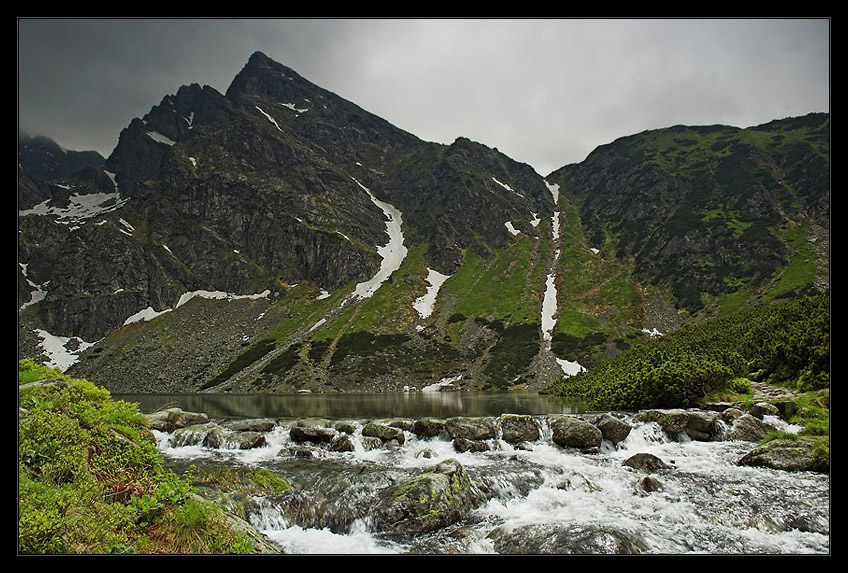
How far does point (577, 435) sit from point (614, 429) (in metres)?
2.49

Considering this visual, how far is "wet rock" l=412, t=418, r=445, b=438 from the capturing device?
30828 millimetres

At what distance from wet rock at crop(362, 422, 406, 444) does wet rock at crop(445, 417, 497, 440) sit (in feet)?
11.0

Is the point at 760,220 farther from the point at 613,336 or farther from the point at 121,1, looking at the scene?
the point at 121,1

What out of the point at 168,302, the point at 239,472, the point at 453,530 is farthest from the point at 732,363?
the point at 168,302

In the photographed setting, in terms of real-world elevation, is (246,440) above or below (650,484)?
above

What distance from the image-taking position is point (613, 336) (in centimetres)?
12156

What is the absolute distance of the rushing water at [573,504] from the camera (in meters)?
13.1

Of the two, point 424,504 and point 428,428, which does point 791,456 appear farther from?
point 428,428

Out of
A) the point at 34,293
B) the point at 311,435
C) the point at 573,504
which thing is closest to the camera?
the point at 573,504

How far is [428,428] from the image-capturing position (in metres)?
31.0

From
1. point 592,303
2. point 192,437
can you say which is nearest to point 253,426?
point 192,437

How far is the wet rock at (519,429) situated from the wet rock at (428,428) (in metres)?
4.49

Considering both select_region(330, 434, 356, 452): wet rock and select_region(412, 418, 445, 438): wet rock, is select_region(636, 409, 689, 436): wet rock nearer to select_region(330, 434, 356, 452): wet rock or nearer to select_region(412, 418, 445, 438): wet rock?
select_region(412, 418, 445, 438): wet rock

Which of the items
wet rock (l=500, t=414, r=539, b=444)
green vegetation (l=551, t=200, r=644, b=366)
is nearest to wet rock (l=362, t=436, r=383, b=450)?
wet rock (l=500, t=414, r=539, b=444)
